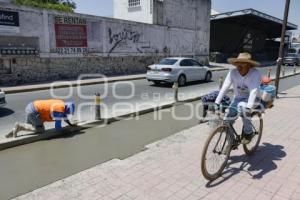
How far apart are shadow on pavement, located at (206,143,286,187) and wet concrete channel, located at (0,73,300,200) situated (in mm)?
1781

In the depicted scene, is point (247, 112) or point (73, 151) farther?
point (73, 151)

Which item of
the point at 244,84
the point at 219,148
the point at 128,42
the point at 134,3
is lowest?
the point at 219,148

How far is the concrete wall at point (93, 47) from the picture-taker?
1579cm

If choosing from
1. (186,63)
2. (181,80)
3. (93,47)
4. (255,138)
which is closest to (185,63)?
(186,63)

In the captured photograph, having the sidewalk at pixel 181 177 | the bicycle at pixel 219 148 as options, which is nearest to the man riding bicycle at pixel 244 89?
the bicycle at pixel 219 148

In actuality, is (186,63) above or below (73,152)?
above

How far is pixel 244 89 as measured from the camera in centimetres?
445

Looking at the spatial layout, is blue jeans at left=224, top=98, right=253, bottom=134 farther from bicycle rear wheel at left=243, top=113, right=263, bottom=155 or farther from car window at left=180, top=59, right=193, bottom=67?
car window at left=180, top=59, right=193, bottom=67

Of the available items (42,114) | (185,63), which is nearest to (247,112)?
(42,114)

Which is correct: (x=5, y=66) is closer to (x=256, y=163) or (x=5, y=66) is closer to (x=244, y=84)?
(x=244, y=84)

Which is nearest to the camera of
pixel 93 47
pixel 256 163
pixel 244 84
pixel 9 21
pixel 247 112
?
pixel 247 112

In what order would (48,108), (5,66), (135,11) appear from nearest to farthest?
1. (48,108)
2. (5,66)
3. (135,11)

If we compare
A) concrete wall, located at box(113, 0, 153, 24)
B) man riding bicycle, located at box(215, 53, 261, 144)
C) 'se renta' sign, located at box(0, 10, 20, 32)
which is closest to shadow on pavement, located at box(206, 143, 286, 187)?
man riding bicycle, located at box(215, 53, 261, 144)

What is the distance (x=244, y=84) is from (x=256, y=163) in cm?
150
